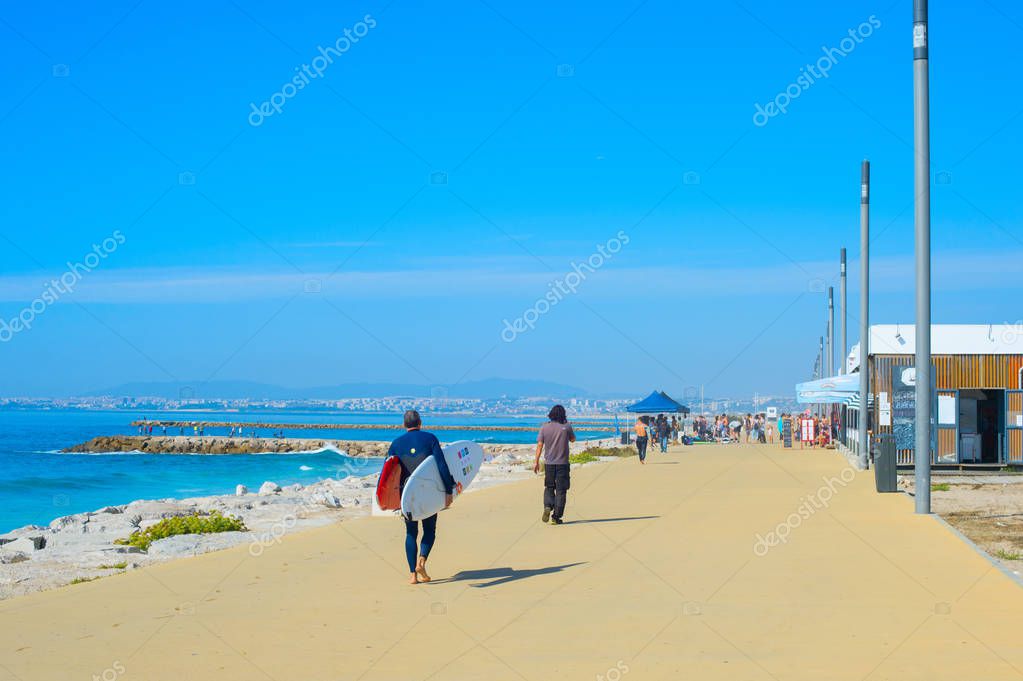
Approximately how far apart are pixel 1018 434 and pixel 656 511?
17.7 meters

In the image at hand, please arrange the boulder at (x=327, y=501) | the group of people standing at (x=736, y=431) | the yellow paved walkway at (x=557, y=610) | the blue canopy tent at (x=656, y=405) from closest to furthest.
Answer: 1. the yellow paved walkway at (x=557, y=610)
2. the boulder at (x=327, y=501)
3. the blue canopy tent at (x=656, y=405)
4. the group of people standing at (x=736, y=431)

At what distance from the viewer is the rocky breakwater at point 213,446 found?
94250 mm

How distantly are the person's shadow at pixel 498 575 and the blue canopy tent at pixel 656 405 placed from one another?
38.0 meters

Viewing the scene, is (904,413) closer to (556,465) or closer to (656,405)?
(556,465)

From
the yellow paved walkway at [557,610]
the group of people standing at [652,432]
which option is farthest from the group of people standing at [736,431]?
the yellow paved walkway at [557,610]

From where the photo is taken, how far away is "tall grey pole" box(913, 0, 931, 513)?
1680 cm

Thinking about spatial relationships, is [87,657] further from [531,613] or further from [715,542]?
[715,542]

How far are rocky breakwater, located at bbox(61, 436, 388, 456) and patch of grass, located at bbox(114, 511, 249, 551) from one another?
74097mm

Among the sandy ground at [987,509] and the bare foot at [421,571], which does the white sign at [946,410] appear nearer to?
the sandy ground at [987,509]

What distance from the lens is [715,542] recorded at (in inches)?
536

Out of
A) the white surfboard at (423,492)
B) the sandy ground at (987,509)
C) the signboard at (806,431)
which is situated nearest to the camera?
the white surfboard at (423,492)

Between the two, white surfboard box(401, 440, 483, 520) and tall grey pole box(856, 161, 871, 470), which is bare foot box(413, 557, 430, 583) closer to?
white surfboard box(401, 440, 483, 520)

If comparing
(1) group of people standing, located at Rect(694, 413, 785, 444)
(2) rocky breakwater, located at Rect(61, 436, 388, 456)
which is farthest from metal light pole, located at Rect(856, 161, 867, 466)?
(2) rocky breakwater, located at Rect(61, 436, 388, 456)

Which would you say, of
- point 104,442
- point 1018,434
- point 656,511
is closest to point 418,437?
point 656,511
